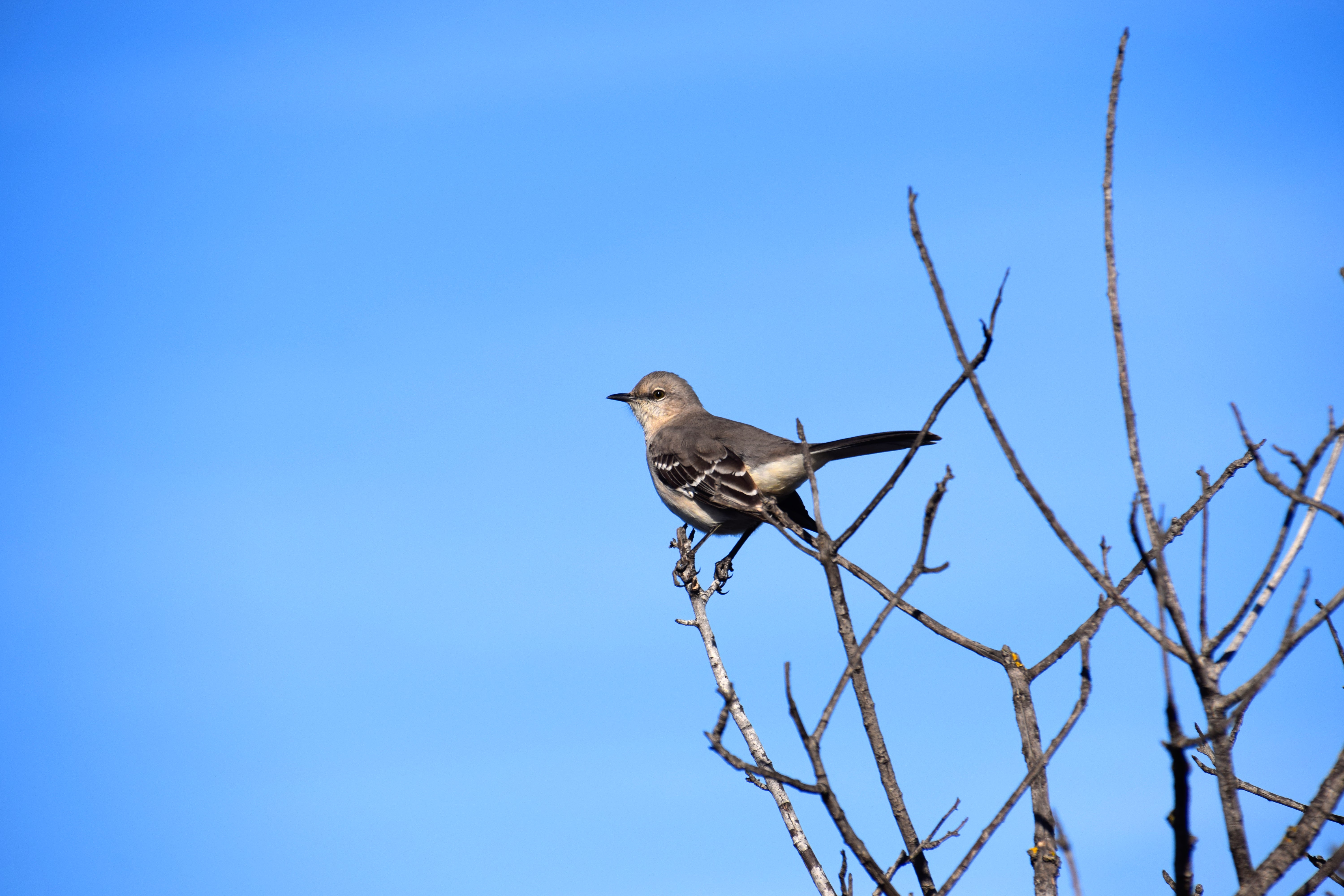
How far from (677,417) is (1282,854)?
840cm

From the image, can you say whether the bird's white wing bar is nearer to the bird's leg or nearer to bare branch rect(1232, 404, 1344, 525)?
the bird's leg

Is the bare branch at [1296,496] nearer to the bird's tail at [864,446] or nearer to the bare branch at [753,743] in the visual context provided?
the bare branch at [753,743]

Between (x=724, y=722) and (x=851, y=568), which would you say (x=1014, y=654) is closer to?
(x=851, y=568)

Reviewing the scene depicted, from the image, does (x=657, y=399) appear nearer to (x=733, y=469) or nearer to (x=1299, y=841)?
(x=733, y=469)

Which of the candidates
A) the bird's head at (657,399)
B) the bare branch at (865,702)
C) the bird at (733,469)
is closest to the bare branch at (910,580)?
the bare branch at (865,702)

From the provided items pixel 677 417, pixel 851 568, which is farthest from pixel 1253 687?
pixel 677 417

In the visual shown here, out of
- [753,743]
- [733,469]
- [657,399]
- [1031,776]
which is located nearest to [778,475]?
[733,469]

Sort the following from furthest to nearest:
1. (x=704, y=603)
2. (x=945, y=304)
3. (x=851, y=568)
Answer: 1. (x=704, y=603)
2. (x=851, y=568)
3. (x=945, y=304)

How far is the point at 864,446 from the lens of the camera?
723 cm

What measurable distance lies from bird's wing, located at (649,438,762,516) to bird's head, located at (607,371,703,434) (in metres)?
1.20

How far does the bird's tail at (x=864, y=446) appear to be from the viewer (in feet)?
23.5

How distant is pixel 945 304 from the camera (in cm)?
249

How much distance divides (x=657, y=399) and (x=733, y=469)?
8.35ft

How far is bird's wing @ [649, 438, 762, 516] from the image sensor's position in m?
7.75
